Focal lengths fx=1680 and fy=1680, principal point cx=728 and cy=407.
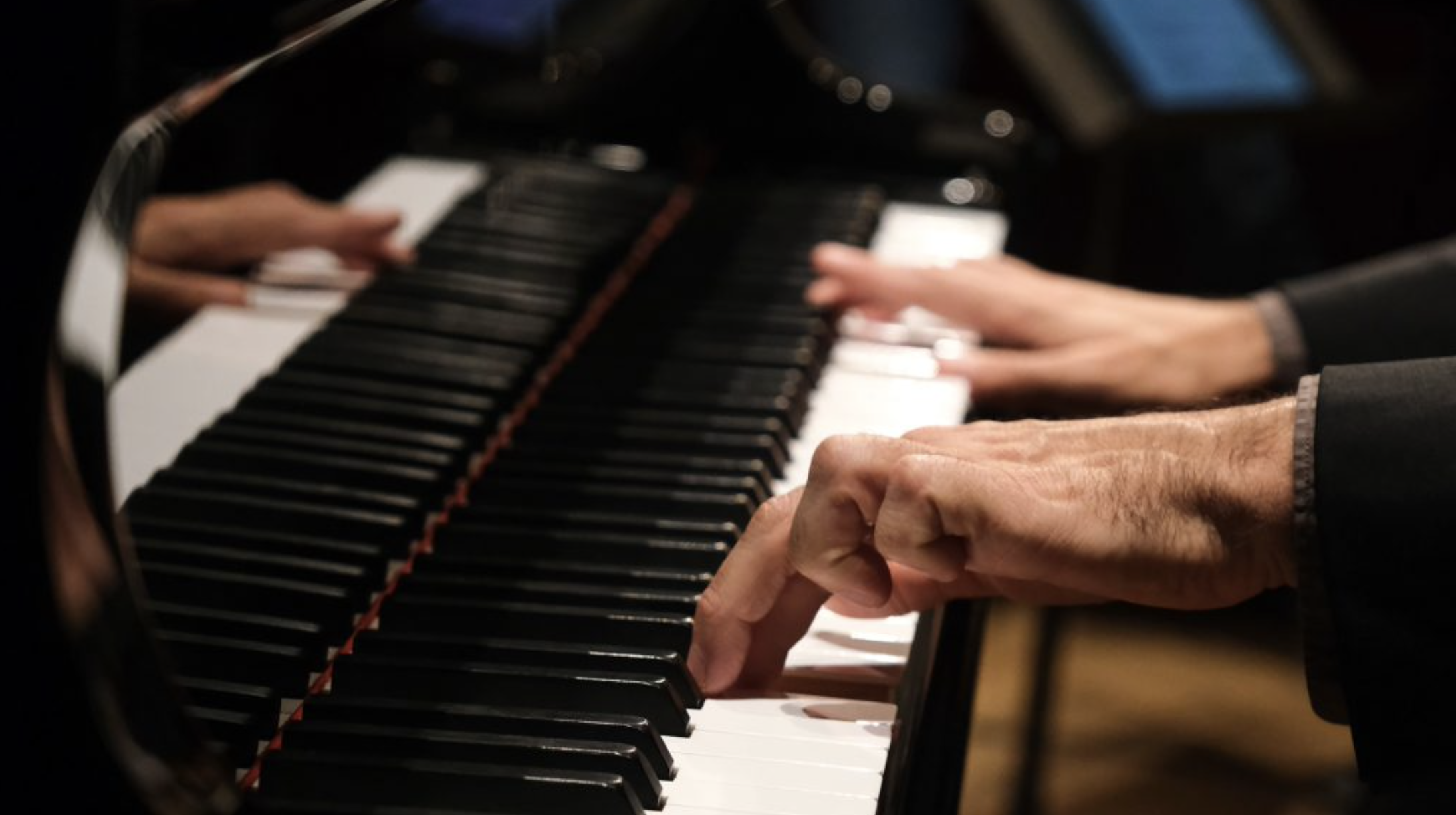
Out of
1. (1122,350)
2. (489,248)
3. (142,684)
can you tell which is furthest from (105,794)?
(1122,350)

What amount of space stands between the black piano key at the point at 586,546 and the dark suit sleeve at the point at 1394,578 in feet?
1.38

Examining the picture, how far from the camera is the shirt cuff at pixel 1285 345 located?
1732 millimetres

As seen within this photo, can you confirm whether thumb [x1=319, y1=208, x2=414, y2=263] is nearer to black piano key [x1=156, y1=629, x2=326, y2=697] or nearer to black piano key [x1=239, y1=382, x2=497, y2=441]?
black piano key [x1=239, y1=382, x2=497, y2=441]

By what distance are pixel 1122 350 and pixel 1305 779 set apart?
1.00 metres

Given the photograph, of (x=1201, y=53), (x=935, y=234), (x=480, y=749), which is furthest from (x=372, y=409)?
(x=1201, y=53)

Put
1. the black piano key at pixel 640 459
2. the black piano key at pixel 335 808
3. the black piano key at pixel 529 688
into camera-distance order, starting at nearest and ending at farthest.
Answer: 1. the black piano key at pixel 335 808
2. the black piano key at pixel 529 688
3. the black piano key at pixel 640 459

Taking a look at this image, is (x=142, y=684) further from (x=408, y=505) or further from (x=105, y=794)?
(x=408, y=505)

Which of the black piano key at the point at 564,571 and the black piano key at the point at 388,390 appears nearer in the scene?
the black piano key at the point at 564,571

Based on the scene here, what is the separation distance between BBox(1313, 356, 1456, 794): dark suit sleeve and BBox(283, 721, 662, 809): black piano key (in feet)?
1.47

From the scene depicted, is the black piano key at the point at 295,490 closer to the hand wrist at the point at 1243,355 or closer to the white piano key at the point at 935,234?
the white piano key at the point at 935,234

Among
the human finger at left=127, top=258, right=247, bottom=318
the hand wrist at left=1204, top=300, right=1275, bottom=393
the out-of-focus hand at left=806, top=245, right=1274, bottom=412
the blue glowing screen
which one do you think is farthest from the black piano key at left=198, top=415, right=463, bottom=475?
the blue glowing screen

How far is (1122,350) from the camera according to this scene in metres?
1.71

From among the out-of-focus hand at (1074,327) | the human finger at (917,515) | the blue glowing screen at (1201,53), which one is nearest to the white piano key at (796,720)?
the human finger at (917,515)

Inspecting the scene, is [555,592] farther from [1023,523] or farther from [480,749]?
[1023,523]
